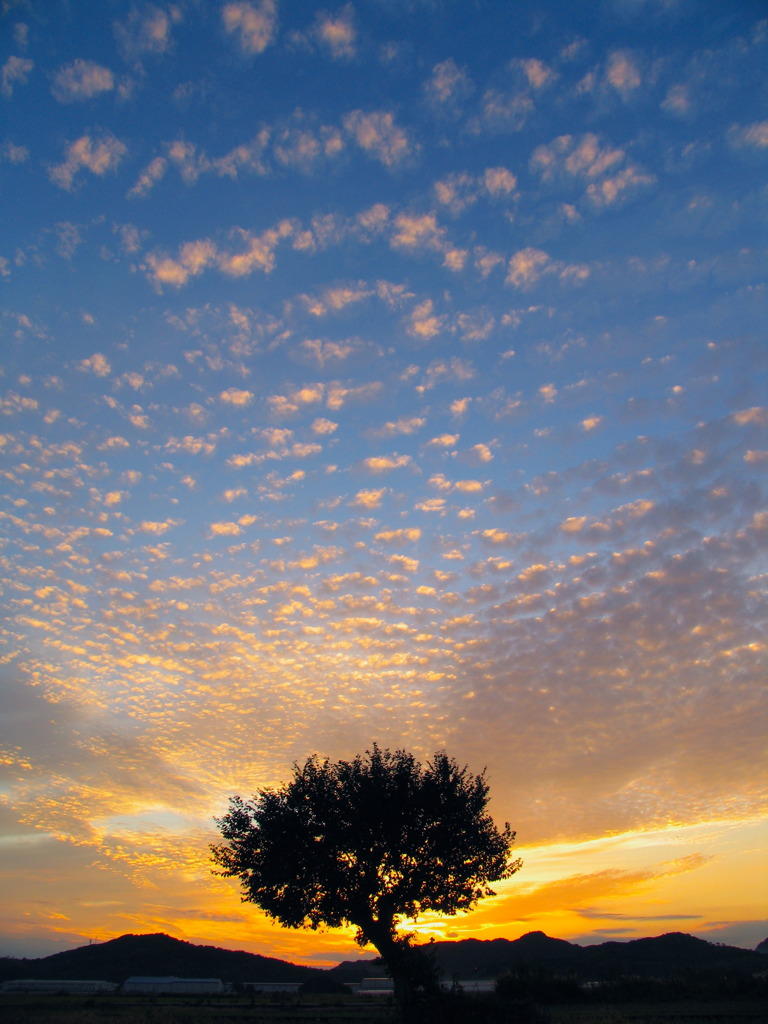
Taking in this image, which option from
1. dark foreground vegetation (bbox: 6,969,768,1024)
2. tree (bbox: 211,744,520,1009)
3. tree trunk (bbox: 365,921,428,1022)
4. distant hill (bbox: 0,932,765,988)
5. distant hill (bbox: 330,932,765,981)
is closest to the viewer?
dark foreground vegetation (bbox: 6,969,768,1024)

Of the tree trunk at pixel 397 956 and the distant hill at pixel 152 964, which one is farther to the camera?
the distant hill at pixel 152 964

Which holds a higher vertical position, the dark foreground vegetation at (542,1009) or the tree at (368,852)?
the tree at (368,852)

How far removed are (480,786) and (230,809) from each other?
14.0 m

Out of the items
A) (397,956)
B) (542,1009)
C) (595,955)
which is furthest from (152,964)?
(542,1009)

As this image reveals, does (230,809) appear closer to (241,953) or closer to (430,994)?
(430,994)

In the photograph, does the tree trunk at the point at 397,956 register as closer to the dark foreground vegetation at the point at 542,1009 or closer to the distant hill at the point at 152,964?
the dark foreground vegetation at the point at 542,1009

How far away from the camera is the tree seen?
32.3m

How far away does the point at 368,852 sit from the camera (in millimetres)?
32594

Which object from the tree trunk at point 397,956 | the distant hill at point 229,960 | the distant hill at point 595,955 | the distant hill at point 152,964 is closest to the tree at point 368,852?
the tree trunk at point 397,956

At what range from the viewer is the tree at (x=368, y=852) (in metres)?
32.3

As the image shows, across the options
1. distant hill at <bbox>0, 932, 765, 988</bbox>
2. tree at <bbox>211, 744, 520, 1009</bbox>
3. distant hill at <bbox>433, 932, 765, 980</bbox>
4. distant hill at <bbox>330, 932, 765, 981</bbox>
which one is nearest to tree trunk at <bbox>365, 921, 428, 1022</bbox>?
tree at <bbox>211, 744, 520, 1009</bbox>

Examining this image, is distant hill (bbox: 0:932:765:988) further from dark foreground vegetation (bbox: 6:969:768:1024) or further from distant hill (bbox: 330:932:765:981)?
dark foreground vegetation (bbox: 6:969:768:1024)

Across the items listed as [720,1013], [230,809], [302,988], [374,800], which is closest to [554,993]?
[720,1013]

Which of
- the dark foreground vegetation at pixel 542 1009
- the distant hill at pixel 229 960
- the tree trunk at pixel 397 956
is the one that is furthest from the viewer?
the distant hill at pixel 229 960
